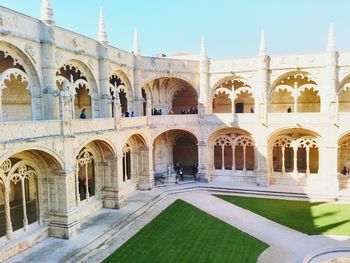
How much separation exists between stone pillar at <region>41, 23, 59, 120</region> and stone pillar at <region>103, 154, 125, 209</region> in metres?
5.44

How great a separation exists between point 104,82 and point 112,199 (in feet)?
25.1

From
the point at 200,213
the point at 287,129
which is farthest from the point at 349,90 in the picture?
the point at 200,213

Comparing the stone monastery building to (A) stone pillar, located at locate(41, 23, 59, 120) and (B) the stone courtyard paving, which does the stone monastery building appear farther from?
(B) the stone courtyard paving

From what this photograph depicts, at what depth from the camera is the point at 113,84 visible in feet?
84.6

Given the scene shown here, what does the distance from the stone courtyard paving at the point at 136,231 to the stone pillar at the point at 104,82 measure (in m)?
6.46

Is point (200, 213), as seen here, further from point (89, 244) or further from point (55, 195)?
point (55, 195)

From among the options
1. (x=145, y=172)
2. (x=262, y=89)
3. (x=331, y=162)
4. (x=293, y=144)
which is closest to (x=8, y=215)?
(x=145, y=172)

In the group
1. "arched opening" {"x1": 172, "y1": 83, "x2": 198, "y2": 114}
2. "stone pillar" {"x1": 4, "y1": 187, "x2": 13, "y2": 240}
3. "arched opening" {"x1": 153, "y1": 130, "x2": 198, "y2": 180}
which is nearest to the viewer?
"stone pillar" {"x1": 4, "y1": 187, "x2": 13, "y2": 240}

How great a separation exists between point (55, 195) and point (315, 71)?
2133cm

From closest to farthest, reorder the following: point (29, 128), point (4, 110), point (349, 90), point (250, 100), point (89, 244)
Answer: point (29, 128), point (89, 244), point (4, 110), point (349, 90), point (250, 100)

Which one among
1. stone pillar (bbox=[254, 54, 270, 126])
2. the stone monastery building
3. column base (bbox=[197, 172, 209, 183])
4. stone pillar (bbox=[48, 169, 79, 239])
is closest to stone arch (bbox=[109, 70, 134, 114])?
the stone monastery building

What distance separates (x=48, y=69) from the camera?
55.2 feet

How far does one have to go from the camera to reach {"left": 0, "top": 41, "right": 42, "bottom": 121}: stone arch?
16325 millimetres

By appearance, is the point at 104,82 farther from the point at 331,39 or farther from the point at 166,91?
the point at 331,39
